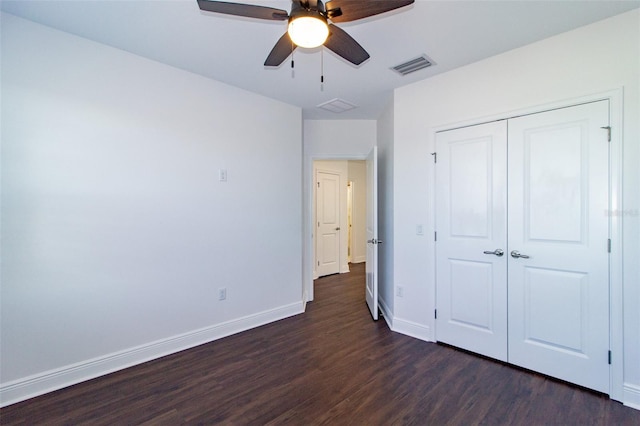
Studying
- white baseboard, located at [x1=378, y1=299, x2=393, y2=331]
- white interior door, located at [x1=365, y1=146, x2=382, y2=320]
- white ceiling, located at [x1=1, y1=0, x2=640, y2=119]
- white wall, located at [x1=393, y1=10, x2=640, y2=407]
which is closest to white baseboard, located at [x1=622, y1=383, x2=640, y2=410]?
white wall, located at [x1=393, y1=10, x2=640, y2=407]

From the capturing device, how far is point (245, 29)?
7.25ft

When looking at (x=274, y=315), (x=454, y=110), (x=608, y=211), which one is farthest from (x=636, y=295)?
(x=274, y=315)

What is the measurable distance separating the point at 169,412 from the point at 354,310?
2418 millimetres

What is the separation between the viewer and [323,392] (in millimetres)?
2154

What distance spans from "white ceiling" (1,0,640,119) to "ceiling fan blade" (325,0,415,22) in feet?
1.71

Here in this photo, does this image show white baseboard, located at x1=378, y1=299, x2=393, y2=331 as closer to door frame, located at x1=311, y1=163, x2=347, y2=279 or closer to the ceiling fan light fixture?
door frame, located at x1=311, y1=163, x2=347, y2=279

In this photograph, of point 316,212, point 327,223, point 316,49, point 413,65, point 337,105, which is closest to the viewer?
point 316,49

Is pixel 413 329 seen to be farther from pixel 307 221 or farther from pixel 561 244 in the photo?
pixel 307 221

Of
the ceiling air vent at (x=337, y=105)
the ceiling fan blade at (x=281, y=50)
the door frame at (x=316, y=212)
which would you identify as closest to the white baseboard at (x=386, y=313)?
the door frame at (x=316, y=212)

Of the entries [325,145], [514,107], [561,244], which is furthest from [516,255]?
[325,145]

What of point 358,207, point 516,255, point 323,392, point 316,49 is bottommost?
point 323,392

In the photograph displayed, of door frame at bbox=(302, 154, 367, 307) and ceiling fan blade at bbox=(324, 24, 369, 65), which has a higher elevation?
ceiling fan blade at bbox=(324, 24, 369, 65)

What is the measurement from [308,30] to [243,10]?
13.9 inches

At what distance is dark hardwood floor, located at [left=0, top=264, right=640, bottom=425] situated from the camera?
1.90 m
